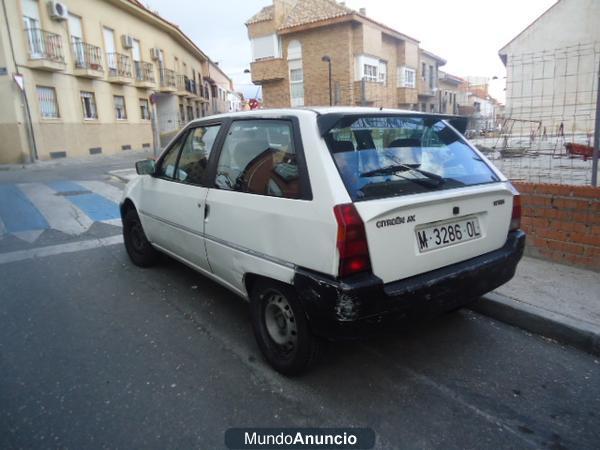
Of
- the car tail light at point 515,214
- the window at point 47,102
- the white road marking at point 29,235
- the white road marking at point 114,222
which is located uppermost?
the window at point 47,102

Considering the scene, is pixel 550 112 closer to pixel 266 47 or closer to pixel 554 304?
pixel 554 304

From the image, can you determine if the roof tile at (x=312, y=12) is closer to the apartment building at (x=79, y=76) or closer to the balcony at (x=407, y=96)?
the balcony at (x=407, y=96)

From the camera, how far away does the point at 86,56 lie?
22219 millimetres

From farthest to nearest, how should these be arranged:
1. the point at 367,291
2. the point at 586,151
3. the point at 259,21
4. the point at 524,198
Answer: the point at 259,21, the point at 586,151, the point at 524,198, the point at 367,291

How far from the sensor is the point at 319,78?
28.8 metres

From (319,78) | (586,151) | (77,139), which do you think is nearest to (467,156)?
(586,151)

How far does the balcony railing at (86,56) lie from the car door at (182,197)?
70.0 feet

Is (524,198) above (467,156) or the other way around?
the other way around

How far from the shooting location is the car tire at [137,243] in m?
4.71

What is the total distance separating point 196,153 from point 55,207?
614 cm

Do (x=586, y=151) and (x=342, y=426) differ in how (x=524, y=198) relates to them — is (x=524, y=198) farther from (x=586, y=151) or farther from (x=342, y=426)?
(x=342, y=426)

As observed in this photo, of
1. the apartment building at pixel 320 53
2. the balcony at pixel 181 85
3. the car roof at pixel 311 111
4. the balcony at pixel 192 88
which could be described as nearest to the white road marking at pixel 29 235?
the car roof at pixel 311 111

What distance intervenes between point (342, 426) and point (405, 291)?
2.68 ft

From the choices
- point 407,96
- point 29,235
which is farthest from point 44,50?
point 407,96
